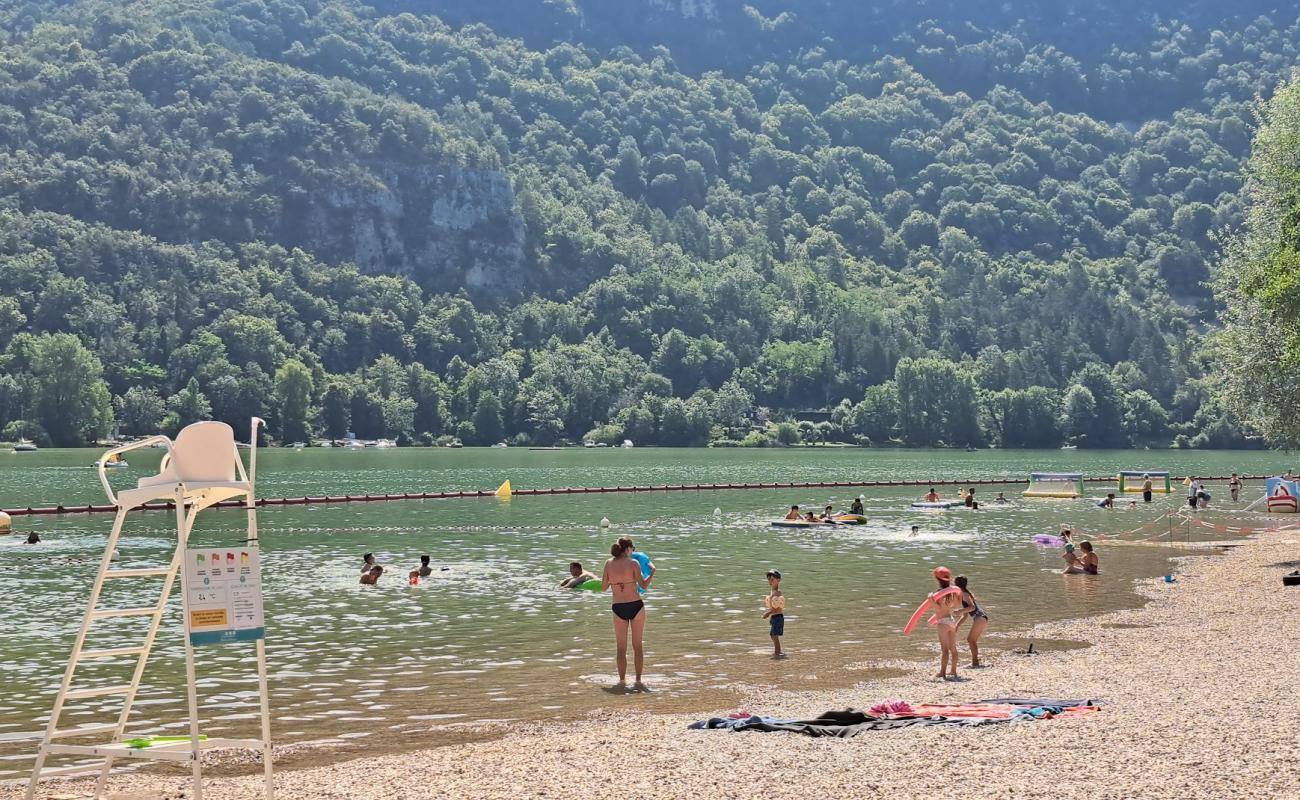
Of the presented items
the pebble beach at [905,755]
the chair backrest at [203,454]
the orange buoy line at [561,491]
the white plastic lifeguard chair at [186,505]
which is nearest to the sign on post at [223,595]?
the white plastic lifeguard chair at [186,505]

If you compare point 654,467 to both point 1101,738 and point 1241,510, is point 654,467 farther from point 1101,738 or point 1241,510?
point 1101,738

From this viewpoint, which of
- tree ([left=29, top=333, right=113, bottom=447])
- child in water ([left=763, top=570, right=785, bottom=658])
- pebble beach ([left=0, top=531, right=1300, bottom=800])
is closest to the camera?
pebble beach ([left=0, top=531, right=1300, bottom=800])

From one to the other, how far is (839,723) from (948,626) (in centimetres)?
627

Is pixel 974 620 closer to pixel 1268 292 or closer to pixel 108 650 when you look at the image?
pixel 108 650

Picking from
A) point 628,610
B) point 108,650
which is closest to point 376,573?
point 628,610

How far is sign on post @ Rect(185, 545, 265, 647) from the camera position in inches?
507

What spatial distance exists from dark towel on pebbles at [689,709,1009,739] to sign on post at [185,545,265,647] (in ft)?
25.3

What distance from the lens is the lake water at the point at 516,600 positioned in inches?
896

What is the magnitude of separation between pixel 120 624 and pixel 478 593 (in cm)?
972

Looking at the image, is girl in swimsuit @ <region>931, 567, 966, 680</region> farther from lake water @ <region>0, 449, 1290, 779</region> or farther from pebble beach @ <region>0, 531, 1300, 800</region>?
lake water @ <region>0, 449, 1290, 779</region>

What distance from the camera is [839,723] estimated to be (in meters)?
18.4

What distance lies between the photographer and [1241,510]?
7538cm

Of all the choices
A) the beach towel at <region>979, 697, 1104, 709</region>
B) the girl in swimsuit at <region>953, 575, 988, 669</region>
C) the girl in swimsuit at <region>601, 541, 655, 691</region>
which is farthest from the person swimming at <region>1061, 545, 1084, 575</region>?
the girl in swimsuit at <region>601, 541, 655, 691</region>

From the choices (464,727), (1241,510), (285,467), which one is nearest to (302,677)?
(464,727)
